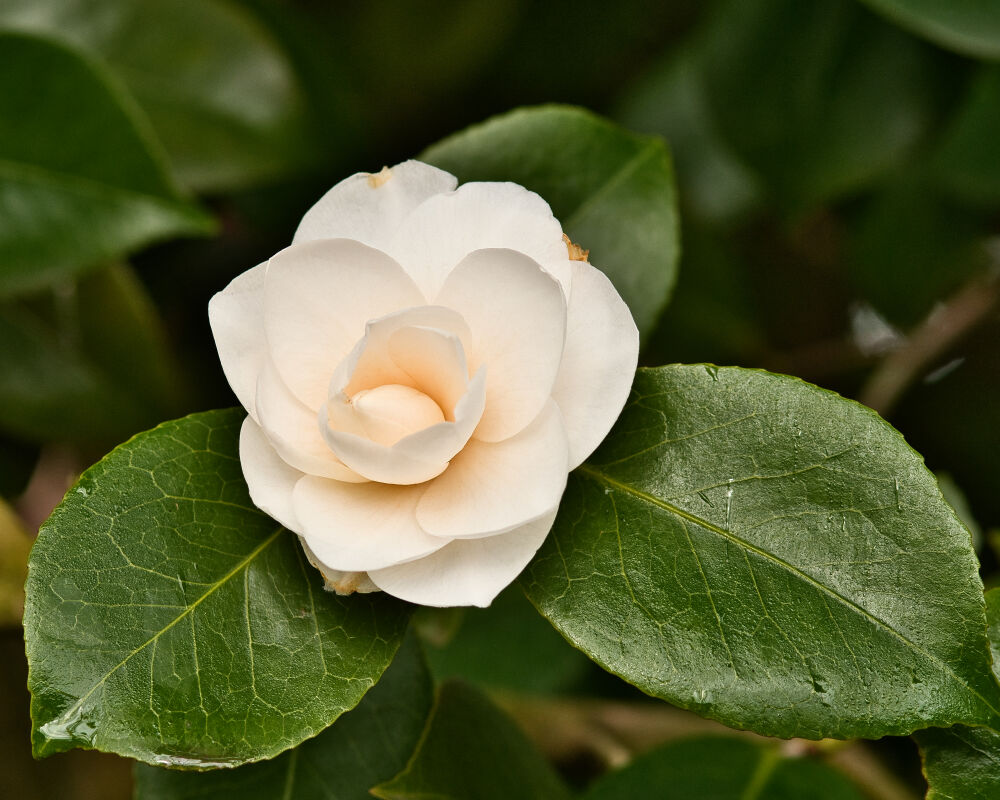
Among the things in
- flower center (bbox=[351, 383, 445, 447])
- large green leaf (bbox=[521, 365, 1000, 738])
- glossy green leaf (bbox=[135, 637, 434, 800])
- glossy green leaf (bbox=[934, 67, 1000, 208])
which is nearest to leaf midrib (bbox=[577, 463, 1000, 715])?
large green leaf (bbox=[521, 365, 1000, 738])

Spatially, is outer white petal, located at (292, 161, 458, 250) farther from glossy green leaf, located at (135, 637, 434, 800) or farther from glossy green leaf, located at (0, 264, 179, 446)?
glossy green leaf, located at (0, 264, 179, 446)

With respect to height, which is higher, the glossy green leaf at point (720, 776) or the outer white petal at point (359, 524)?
the outer white petal at point (359, 524)

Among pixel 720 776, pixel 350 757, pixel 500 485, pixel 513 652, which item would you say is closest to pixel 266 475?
pixel 500 485

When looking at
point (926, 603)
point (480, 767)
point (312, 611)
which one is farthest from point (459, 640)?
point (926, 603)

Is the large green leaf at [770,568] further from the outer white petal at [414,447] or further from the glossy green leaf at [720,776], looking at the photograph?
the glossy green leaf at [720,776]

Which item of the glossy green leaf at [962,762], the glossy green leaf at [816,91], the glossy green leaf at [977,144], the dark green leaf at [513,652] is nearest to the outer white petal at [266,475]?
the glossy green leaf at [962,762]
